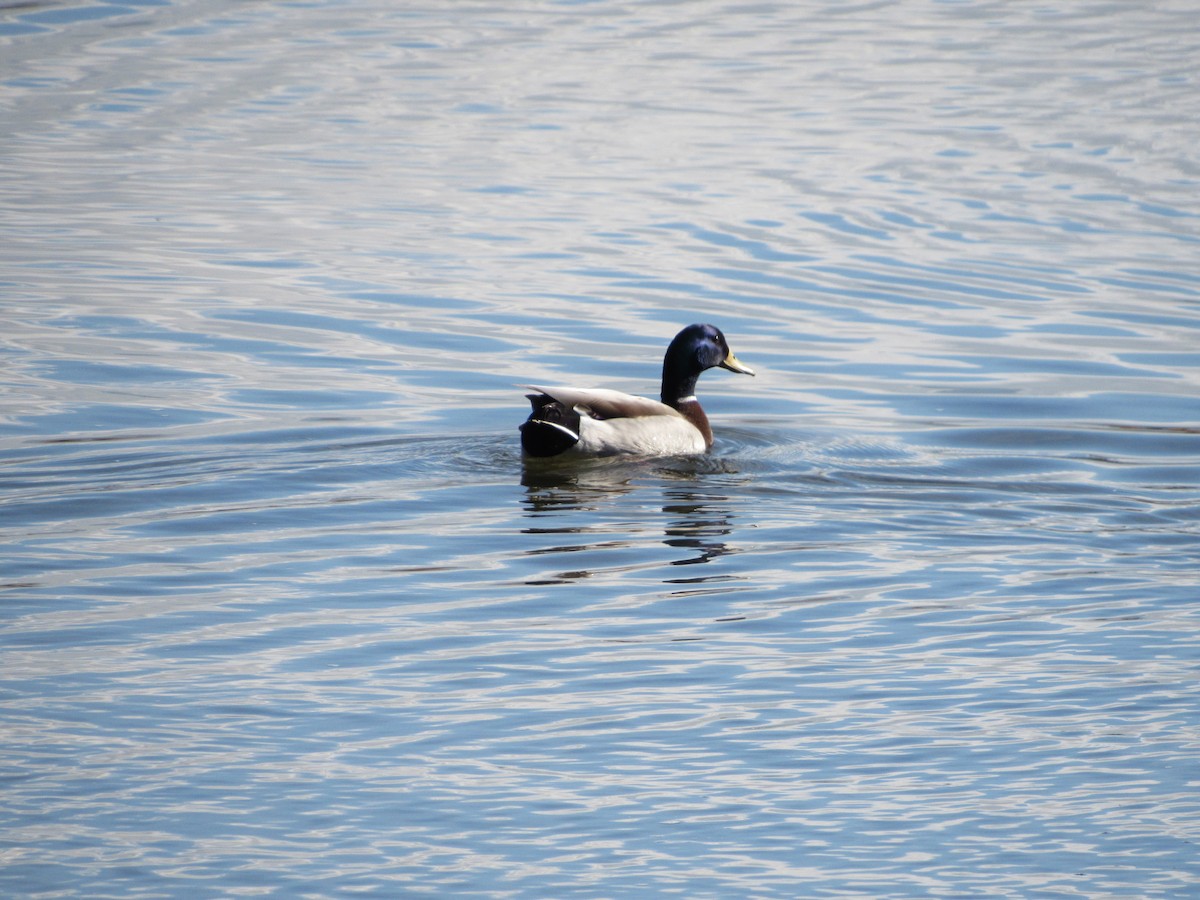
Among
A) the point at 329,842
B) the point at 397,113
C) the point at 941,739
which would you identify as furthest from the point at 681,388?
the point at 397,113

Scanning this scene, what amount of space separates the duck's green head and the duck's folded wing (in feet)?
2.65

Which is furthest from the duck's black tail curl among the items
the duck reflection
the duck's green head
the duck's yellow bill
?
the duck's yellow bill

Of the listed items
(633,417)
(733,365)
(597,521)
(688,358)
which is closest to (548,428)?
(633,417)

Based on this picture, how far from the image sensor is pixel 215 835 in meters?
6.37

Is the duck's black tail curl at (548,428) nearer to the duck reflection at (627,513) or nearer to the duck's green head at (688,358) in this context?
the duck reflection at (627,513)

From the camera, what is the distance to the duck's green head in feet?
45.4

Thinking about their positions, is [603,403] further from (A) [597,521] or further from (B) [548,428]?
(A) [597,521]

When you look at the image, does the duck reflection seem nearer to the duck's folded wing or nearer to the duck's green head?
the duck's folded wing

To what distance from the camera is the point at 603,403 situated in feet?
40.9

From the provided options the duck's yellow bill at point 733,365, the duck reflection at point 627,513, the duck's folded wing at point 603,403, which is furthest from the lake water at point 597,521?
the duck's yellow bill at point 733,365

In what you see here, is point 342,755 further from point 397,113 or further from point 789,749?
point 397,113

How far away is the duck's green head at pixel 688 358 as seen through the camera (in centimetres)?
1384

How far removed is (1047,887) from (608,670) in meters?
2.44

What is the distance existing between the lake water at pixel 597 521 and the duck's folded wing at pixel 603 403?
35 centimetres
